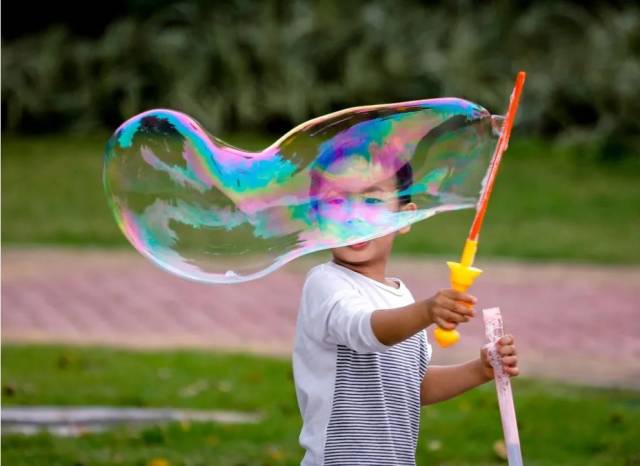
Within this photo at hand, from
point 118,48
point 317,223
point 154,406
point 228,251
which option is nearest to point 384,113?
point 317,223

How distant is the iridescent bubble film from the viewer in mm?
3566

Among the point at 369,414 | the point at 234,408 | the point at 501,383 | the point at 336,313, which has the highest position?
the point at 336,313

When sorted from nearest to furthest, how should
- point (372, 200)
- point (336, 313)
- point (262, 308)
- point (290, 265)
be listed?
point (336, 313) < point (372, 200) < point (262, 308) < point (290, 265)

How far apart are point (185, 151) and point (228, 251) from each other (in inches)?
11.9

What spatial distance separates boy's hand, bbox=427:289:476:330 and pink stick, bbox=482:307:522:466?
0.27m

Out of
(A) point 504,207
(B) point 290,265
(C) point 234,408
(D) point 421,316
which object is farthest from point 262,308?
(D) point 421,316

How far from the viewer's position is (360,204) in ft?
11.5

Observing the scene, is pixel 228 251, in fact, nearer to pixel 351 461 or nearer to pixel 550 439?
pixel 351 461

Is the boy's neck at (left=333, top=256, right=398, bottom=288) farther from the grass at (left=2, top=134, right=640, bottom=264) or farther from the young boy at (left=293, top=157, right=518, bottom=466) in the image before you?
the grass at (left=2, top=134, right=640, bottom=264)

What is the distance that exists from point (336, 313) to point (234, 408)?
10.2ft

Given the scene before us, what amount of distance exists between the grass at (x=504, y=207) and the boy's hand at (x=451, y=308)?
7.71m

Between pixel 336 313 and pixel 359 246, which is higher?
pixel 359 246

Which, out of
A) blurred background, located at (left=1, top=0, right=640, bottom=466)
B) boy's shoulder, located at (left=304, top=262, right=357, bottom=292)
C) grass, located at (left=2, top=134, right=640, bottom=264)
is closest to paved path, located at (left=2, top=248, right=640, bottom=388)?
blurred background, located at (left=1, top=0, right=640, bottom=466)

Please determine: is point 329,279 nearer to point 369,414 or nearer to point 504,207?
point 369,414
